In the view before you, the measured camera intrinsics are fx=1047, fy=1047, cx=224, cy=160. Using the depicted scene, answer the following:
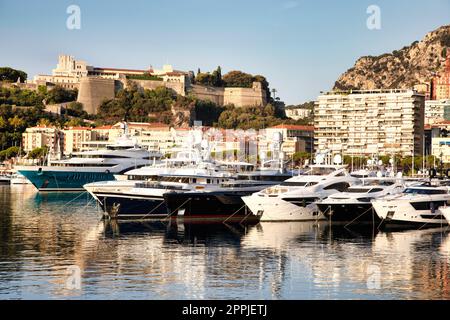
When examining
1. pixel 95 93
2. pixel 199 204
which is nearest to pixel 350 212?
pixel 199 204

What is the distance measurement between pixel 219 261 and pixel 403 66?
510 ft

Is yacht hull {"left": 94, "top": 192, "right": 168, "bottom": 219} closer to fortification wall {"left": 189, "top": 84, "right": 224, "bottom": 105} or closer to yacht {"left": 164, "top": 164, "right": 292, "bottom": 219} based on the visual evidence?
yacht {"left": 164, "top": 164, "right": 292, "bottom": 219}

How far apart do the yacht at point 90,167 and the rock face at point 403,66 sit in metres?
103

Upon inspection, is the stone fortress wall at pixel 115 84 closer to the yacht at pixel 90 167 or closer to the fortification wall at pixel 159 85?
the fortification wall at pixel 159 85

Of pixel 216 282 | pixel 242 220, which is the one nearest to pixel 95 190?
pixel 242 220

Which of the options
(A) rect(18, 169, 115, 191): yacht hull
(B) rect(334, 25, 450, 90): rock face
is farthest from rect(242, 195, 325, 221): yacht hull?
(B) rect(334, 25, 450, 90): rock face

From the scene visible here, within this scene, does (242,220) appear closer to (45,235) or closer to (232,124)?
(45,235)

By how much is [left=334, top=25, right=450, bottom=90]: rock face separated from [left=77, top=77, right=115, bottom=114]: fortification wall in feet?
155

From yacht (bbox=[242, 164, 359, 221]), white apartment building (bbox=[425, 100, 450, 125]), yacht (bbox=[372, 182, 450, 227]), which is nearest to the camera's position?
yacht (bbox=[372, 182, 450, 227])

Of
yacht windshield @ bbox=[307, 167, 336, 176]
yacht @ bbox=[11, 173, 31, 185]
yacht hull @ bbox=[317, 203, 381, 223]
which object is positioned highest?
yacht windshield @ bbox=[307, 167, 336, 176]

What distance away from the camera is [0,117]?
122 meters

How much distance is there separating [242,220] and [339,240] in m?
7.83

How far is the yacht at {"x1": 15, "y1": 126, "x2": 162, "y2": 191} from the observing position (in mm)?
68875

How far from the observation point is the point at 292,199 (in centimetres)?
3988
